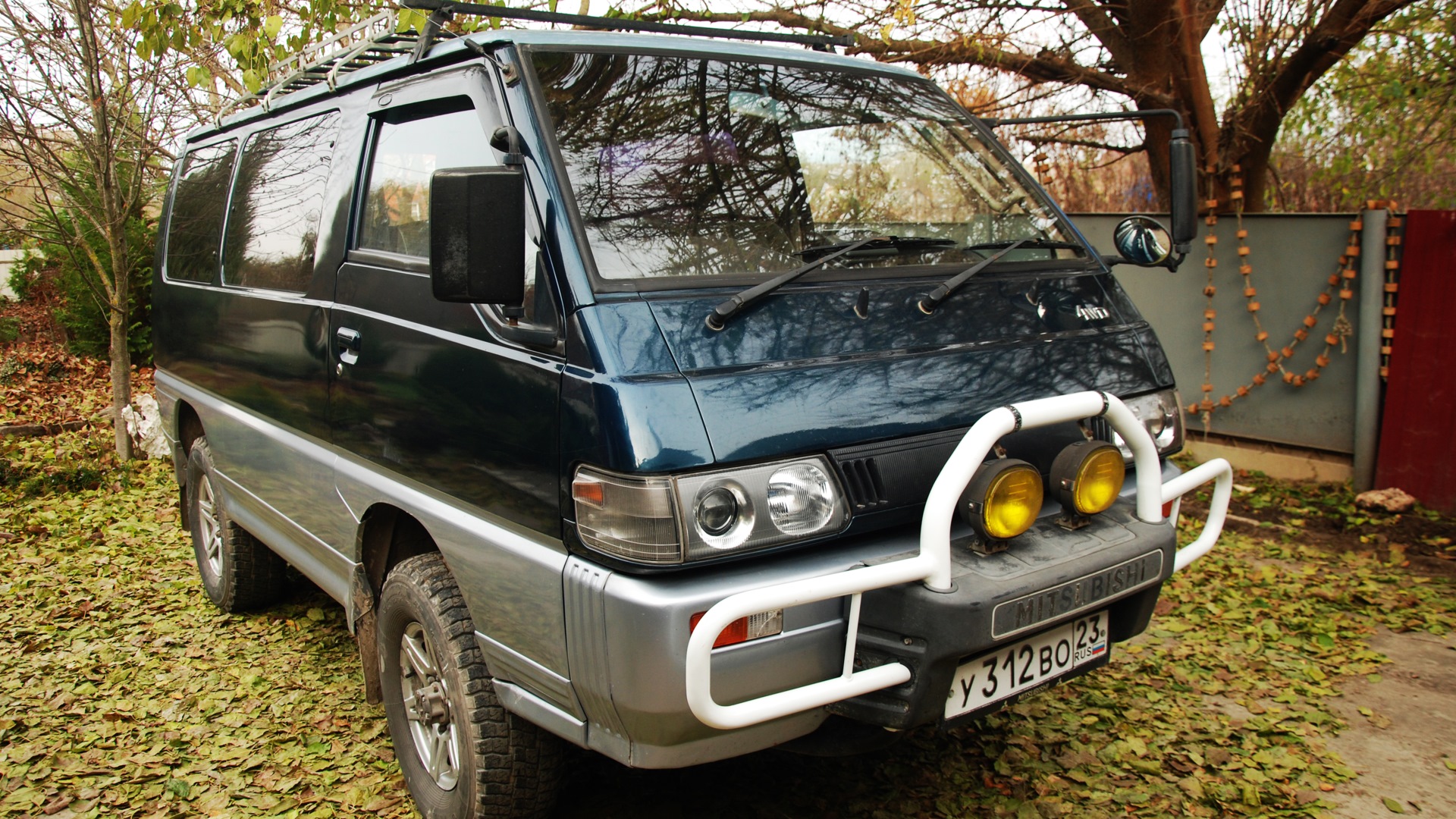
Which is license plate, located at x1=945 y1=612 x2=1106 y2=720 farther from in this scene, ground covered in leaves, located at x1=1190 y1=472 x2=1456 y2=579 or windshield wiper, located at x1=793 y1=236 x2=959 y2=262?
ground covered in leaves, located at x1=1190 y1=472 x2=1456 y2=579

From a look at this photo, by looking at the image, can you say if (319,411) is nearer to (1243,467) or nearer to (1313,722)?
(1313,722)

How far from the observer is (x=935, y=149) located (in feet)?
11.9

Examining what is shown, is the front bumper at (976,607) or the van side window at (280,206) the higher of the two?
the van side window at (280,206)

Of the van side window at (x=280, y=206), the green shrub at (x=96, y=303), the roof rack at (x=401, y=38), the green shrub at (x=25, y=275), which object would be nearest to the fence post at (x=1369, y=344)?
the roof rack at (x=401, y=38)

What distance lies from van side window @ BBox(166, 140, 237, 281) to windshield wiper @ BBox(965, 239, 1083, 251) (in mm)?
3303

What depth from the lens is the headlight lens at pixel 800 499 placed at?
233cm

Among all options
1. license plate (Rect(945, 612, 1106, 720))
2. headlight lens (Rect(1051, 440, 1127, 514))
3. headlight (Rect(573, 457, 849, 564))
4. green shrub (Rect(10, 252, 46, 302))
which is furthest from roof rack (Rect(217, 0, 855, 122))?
green shrub (Rect(10, 252, 46, 302))

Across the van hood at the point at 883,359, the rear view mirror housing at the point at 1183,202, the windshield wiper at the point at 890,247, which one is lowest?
the van hood at the point at 883,359

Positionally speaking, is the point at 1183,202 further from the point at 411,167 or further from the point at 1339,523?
the point at 1339,523

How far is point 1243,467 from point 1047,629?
17.6 feet

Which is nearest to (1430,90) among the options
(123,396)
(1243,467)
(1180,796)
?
(1243,467)

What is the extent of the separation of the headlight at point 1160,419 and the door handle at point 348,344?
7.49ft

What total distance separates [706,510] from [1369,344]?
5.72m

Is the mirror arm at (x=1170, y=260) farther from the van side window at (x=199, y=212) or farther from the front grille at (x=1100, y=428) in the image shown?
the van side window at (x=199, y=212)
